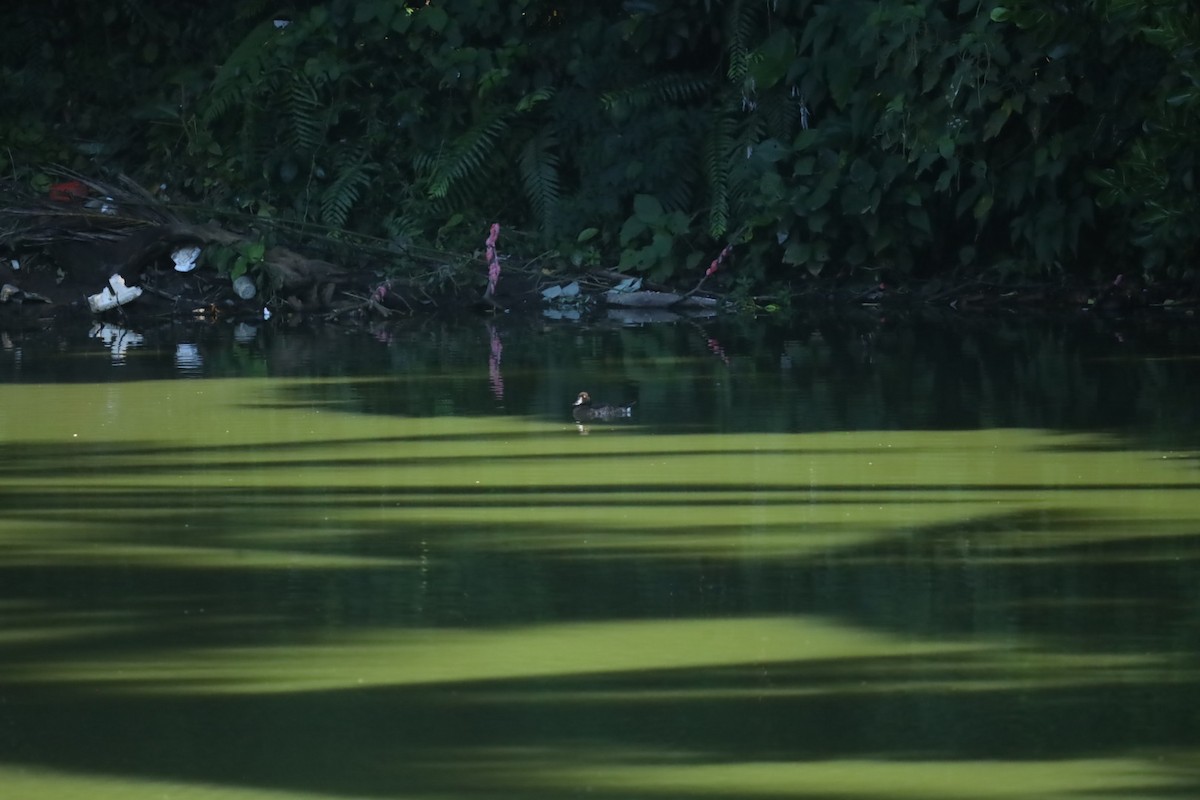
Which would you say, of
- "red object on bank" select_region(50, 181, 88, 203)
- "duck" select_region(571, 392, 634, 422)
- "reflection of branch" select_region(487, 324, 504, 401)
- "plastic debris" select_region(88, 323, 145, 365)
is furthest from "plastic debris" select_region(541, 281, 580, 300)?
"duck" select_region(571, 392, 634, 422)

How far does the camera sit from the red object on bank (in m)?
16.2

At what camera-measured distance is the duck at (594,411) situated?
824 cm

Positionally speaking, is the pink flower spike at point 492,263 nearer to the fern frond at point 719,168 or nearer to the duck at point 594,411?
the fern frond at point 719,168

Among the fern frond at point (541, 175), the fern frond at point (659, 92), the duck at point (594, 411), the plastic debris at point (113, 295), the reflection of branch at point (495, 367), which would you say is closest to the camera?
the duck at point (594, 411)

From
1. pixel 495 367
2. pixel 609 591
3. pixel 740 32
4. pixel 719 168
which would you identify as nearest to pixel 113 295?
pixel 719 168

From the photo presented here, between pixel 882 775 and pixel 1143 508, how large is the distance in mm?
2689

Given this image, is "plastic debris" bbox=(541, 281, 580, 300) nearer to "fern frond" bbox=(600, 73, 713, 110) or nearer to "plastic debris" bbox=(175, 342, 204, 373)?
"fern frond" bbox=(600, 73, 713, 110)

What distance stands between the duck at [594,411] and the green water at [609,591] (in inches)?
2.3

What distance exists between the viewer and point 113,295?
49.1ft

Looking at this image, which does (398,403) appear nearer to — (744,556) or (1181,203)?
(744,556)

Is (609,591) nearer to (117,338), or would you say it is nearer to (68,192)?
(117,338)

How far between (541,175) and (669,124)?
114cm

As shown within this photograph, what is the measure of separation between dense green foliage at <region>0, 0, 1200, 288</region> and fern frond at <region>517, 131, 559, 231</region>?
0.02 metres

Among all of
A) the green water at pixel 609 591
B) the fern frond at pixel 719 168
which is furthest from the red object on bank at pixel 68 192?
the green water at pixel 609 591
